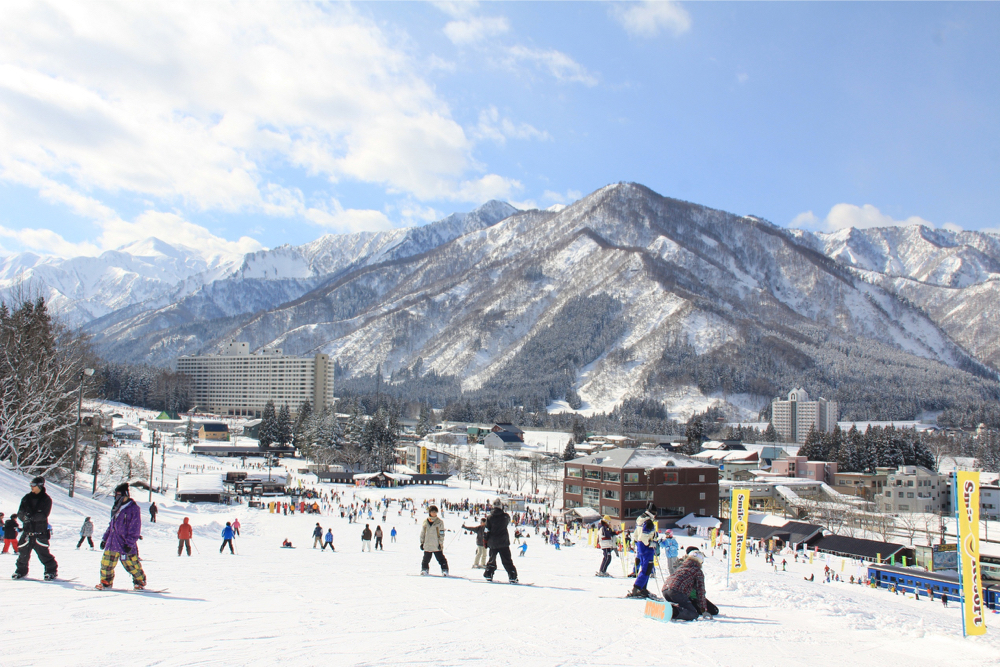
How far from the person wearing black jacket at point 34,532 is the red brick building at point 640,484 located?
41.0m

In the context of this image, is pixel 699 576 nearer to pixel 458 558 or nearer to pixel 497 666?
pixel 497 666

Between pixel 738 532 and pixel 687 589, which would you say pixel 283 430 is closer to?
pixel 738 532

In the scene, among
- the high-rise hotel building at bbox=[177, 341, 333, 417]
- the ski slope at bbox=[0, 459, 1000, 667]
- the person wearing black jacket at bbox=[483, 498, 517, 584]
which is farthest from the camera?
the high-rise hotel building at bbox=[177, 341, 333, 417]

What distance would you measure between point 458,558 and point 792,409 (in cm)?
14486

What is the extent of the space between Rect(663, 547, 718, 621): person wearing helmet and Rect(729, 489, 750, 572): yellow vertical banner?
30.2 feet

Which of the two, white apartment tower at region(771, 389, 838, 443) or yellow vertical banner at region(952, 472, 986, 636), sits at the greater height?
white apartment tower at region(771, 389, 838, 443)

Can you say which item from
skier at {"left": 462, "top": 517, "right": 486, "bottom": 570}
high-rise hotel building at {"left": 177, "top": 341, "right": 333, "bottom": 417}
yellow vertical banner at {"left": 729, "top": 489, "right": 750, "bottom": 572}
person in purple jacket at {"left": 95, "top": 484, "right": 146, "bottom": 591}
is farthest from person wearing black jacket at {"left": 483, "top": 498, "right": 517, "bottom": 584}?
high-rise hotel building at {"left": 177, "top": 341, "right": 333, "bottom": 417}

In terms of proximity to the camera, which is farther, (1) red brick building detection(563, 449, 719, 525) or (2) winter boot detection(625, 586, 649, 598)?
(1) red brick building detection(563, 449, 719, 525)

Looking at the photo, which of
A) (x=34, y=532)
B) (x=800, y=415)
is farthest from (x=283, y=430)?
(x=800, y=415)

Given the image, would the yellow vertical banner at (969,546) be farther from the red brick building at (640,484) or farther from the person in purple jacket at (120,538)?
the red brick building at (640,484)

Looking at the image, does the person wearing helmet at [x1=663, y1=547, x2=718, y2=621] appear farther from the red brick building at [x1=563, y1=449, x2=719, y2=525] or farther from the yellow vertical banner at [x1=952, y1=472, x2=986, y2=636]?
the red brick building at [x1=563, y1=449, x2=719, y2=525]

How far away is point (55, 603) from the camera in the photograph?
736 centimetres

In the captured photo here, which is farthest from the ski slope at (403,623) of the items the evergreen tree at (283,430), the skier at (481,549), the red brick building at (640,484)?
the evergreen tree at (283,430)

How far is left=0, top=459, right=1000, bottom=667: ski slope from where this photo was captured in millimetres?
6086
